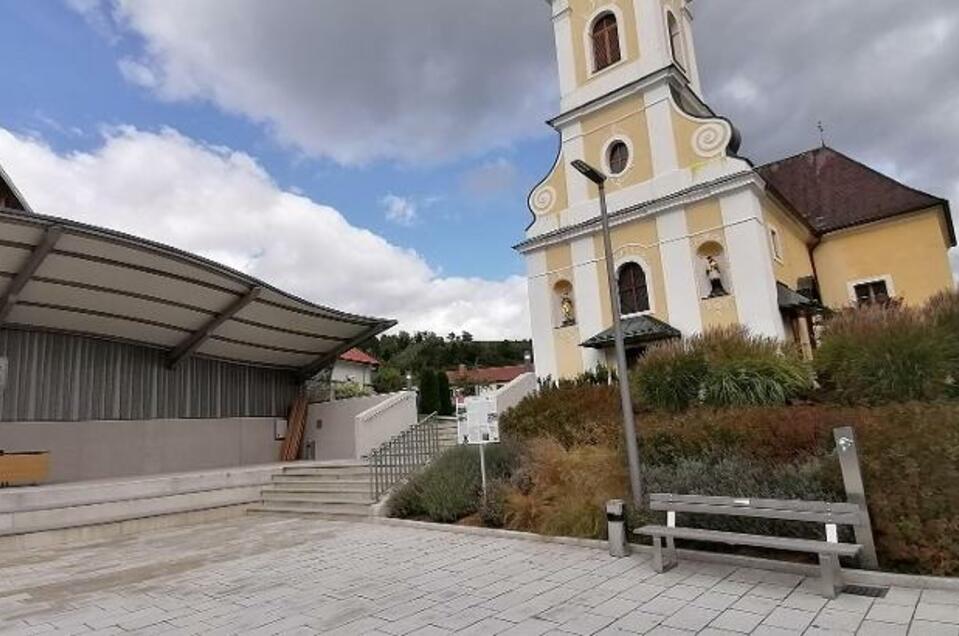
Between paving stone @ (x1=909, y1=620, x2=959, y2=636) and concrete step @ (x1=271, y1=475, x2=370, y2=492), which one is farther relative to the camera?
concrete step @ (x1=271, y1=475, x2=370, y2=492)

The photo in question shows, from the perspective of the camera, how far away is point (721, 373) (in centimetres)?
1141

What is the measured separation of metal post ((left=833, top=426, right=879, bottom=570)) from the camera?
574 centimetres

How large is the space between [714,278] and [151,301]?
1523cm

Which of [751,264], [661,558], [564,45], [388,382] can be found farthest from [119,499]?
[388,382]

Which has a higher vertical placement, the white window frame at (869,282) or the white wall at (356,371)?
the white wall at (356,371)

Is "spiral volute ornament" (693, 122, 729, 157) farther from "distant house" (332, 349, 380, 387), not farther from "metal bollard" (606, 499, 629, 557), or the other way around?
"distant house" (332, 349, 380, 387)

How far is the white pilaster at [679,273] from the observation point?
59.9 feet

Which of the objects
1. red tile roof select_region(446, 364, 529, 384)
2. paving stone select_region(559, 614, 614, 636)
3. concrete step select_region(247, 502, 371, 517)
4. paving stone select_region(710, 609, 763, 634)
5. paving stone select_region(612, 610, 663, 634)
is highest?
red tile roof select_region(446, 364, 529, 384)

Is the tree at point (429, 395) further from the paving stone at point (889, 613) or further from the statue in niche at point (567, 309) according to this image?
the paving stone at point (889, 613)

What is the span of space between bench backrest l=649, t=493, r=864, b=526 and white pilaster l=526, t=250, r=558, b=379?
14087 mm

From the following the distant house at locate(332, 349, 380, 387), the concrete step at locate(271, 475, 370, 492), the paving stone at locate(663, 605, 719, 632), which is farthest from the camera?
the distant house at locate(332, 349, 380, 387)

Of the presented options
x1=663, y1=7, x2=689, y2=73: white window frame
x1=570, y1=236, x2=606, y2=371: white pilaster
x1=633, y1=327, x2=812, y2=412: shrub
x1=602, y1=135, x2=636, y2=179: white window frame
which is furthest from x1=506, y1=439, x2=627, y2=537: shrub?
x1=663, y1=7, x2=689, y2=73: white window frame

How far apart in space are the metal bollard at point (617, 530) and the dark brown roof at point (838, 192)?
17.7 metres

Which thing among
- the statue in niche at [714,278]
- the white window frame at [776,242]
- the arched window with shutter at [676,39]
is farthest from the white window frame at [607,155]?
the white window frame at [776,242]
